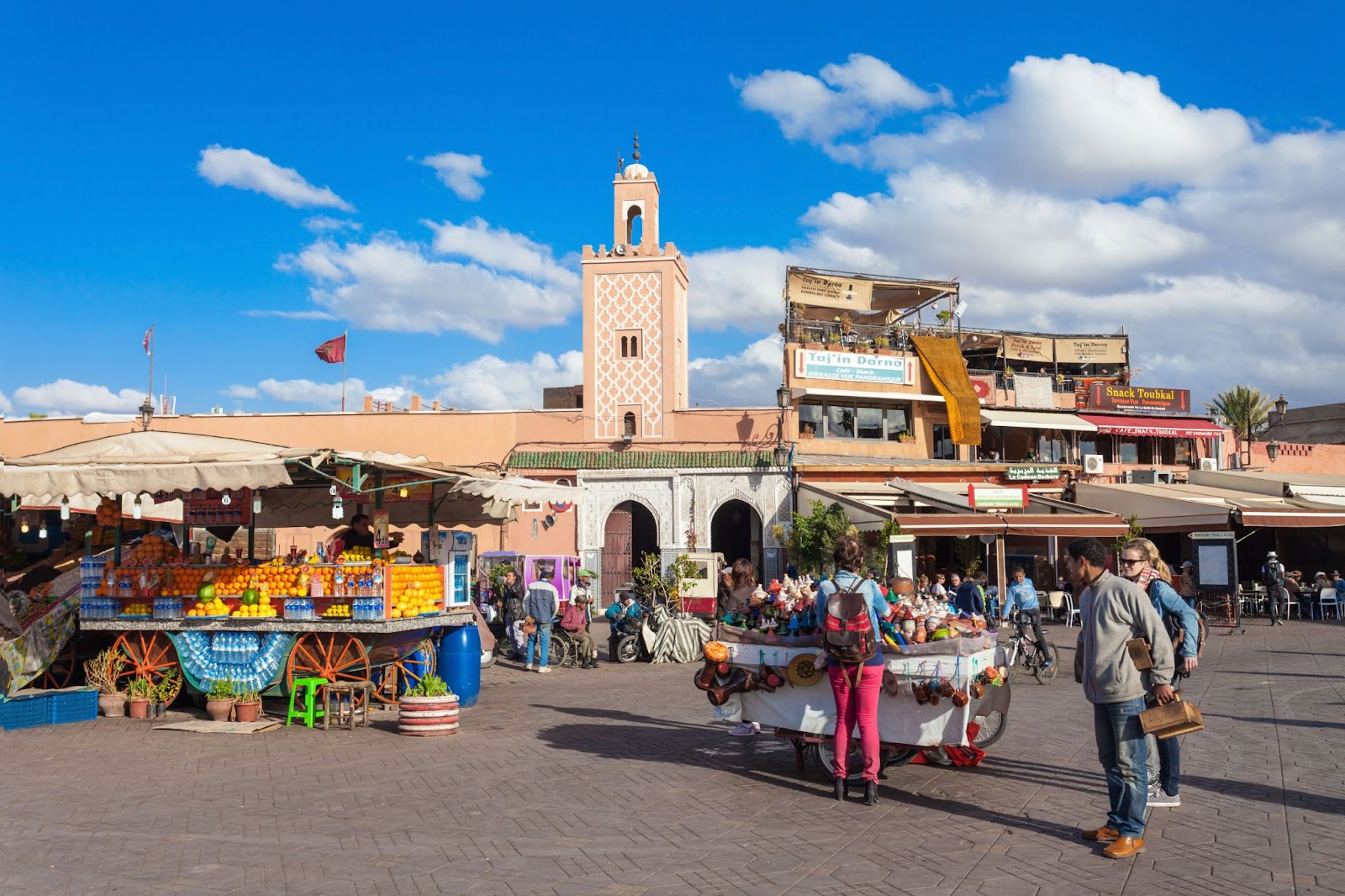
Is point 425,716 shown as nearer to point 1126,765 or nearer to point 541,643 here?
point 541,643

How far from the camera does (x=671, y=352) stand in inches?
1208

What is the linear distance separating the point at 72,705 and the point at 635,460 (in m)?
19.8

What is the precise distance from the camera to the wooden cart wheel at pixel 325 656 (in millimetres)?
10945

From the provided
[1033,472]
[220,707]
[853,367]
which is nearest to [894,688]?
[220,707]

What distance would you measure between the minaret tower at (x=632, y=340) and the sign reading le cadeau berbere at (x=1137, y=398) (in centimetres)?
1364

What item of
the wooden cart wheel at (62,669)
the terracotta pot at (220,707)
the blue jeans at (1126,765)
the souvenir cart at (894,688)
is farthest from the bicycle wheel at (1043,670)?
the wooden cart wheel at (62,669)

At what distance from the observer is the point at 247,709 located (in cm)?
1070

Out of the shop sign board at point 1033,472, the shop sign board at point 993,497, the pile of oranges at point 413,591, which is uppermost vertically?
the shop sign board at point 1033,472

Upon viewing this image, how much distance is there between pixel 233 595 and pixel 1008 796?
785 centimetres

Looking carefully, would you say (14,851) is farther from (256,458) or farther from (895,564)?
(895,564)

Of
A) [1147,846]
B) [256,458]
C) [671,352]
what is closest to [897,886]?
[1147,846]

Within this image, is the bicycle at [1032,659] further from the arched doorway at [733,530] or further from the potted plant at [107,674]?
the arched doorway at [733,530]

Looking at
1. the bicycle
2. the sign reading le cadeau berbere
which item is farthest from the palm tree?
the bicycle

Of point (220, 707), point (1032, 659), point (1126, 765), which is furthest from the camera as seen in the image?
point (1032, 659)
